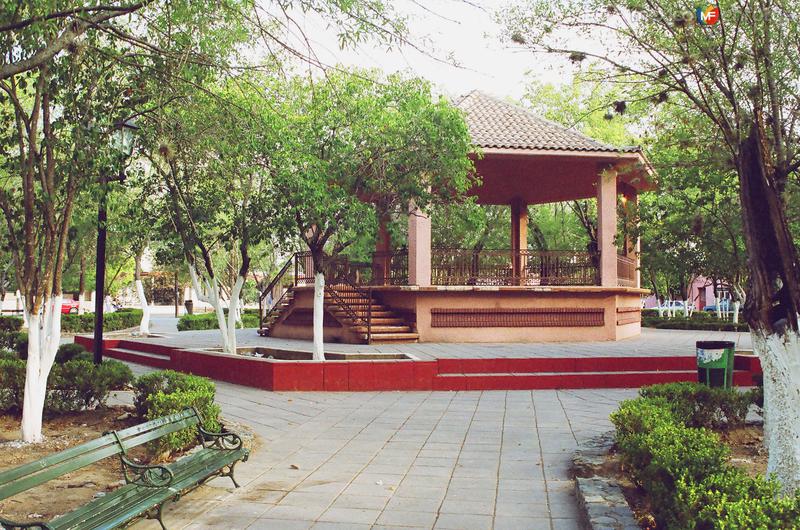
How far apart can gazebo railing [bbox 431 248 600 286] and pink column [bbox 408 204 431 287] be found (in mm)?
737

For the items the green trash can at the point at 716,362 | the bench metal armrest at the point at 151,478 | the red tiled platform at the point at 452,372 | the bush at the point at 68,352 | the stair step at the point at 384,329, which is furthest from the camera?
the stair step at the point at 384,329

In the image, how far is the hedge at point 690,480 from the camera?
132 inches

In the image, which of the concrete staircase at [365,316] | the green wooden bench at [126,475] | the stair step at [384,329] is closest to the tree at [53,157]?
the green wooden bench at [126,475]

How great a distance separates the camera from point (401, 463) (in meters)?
6.73

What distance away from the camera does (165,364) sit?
15.4m

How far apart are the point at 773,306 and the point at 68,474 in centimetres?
606

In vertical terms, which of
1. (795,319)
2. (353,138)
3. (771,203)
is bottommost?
(795,319)

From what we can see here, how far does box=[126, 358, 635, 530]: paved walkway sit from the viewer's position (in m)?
5.04

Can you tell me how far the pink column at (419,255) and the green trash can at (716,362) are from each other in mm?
8901

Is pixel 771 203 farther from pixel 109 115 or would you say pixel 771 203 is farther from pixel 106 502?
pixel 109 115

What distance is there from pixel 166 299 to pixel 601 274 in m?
64.1

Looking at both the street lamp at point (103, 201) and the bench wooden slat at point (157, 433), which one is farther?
the street lamp at point (103, 201)

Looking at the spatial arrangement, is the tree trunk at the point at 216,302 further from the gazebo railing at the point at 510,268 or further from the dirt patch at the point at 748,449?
the dirt patch at the point at 748,449

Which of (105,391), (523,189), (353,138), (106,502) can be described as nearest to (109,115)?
(105,391)
